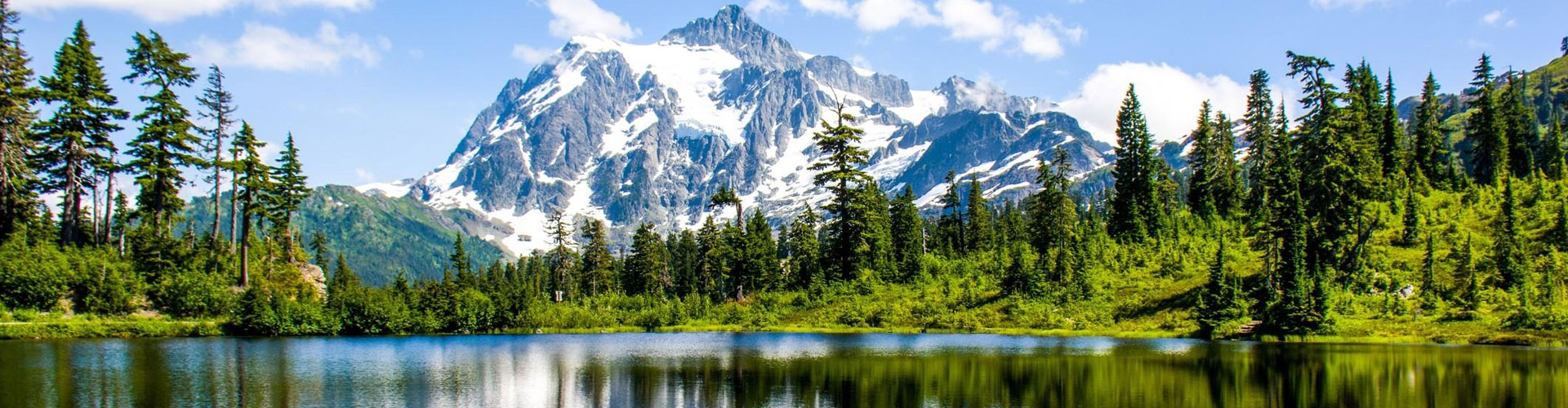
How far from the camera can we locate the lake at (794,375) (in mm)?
30766

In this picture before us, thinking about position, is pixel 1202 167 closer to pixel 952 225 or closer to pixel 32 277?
pixel 952 225

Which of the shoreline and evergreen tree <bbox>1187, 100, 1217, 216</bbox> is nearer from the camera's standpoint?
the shoreline

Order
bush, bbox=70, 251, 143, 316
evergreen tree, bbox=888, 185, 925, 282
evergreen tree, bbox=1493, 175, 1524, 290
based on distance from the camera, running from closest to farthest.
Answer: evergreen tree, bbox=1493, 175, 1524, 290
bush, bbox=70, 251, 143, 316
evergreen tree, bbox=888, 185, 925, 282

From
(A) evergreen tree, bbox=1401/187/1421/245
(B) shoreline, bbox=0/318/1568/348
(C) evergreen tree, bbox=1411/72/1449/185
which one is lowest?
(B) shoreline, bbox=0/318/1568/348

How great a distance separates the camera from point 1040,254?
85188 millimetres

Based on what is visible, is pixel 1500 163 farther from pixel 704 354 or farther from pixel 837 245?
pixel 704 354

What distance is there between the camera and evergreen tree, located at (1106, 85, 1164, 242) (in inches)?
3494

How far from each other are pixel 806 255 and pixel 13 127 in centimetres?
6641

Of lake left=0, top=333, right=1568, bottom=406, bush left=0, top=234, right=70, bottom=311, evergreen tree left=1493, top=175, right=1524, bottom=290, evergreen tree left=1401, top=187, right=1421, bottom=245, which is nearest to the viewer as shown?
lake left=0, top=333, right=1568, bottom=406

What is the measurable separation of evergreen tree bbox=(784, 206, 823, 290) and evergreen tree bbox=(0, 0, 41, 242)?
60.4 metres

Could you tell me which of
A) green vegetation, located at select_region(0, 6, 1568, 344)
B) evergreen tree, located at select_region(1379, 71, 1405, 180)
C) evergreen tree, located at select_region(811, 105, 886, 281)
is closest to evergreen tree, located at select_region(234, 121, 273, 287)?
green vegetation, located at select_region(0, 6, 1568, 344)

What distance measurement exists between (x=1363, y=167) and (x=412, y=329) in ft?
244

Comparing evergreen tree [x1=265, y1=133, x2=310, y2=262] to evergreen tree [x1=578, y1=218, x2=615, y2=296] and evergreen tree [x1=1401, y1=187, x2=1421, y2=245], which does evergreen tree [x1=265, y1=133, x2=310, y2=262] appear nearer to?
evergreen tree [x1=578, y1=218, x2=615, y2=296]

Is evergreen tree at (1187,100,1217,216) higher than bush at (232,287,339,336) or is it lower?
higher
